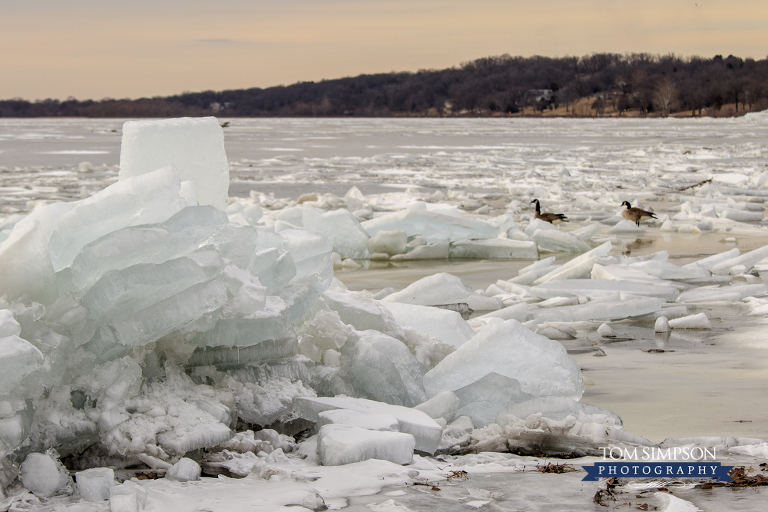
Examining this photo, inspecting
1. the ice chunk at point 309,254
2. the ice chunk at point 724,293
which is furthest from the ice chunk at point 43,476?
the ice chunk at point 724,293

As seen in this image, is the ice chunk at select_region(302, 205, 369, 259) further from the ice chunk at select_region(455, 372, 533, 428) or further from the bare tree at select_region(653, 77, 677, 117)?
the bare tree at select_region(653, 77, 677, 117)

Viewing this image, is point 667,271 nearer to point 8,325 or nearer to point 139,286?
point 139,286

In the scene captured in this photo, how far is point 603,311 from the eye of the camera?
4.56 m

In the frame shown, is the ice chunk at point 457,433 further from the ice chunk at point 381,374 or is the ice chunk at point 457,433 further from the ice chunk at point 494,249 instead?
the ice chunk at point 494,249

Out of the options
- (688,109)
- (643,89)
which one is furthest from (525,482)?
(643,89)

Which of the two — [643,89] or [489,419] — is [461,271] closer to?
[489,419]

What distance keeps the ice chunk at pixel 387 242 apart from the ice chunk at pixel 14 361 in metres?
5.10

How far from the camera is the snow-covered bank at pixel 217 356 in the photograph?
2.21 m

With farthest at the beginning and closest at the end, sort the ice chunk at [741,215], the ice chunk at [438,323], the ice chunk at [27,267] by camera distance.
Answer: the ice chunk at [741,215]
the ice chunk at [438,323]
the ice chunk at [27,267]

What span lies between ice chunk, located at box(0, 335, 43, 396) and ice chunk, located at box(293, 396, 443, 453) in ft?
2.92

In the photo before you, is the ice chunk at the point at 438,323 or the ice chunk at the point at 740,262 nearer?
the ice chunk at the point at 438,323

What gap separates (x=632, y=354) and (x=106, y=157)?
21.4 metres

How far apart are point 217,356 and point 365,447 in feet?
2.09

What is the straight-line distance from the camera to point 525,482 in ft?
7.11
